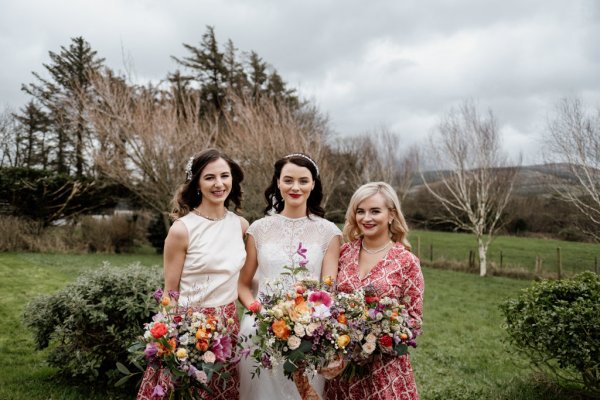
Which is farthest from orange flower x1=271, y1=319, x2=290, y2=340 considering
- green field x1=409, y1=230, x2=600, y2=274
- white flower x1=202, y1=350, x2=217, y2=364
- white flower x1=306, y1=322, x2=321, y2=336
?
green field x1=409, y1=230, x2=600, y2=274

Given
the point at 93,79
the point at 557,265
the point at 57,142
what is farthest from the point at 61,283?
the point at 57,142

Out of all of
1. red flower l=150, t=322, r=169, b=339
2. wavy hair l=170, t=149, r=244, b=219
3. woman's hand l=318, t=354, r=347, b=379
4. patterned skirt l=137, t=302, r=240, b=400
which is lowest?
patterned skirt l=137, t=302, r=240, b=400

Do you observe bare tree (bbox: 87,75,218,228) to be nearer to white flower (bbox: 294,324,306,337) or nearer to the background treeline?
the background treeline

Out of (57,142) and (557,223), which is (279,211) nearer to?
(557,223)

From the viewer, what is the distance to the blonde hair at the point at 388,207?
10.7ft

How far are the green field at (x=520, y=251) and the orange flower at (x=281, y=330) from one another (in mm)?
18828

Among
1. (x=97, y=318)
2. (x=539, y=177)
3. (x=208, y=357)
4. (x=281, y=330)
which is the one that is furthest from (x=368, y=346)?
(x=539, y=177)

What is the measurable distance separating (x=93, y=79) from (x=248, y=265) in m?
17.2

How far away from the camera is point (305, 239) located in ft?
11.3

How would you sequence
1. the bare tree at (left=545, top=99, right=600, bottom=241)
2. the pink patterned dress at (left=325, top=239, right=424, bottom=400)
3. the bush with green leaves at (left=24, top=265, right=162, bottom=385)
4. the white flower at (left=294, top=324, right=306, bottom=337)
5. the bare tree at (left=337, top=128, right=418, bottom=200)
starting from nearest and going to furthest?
the white flower at (left=294, top=324, right=306, bottom=337) < the pink patterned dress at (left=325, top=239, right=424, bottom=400) < the bush with green leaves at (left=24, top=265, right=162, bottom=385) < the bare tree at (left=545, top=99, right=600, bottom=241) < the bare tree at (left=337, top=128, right=418, bottom=200)

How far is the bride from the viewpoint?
331 cm

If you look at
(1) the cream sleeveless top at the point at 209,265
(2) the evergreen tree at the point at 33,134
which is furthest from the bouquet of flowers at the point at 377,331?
(2) the evergreen tree at the point at 33,134

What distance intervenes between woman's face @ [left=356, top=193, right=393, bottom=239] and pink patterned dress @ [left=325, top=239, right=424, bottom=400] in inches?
8.2

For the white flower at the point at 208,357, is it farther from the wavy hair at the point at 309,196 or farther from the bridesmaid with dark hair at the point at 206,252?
the wavy hair at the point at 309,196
